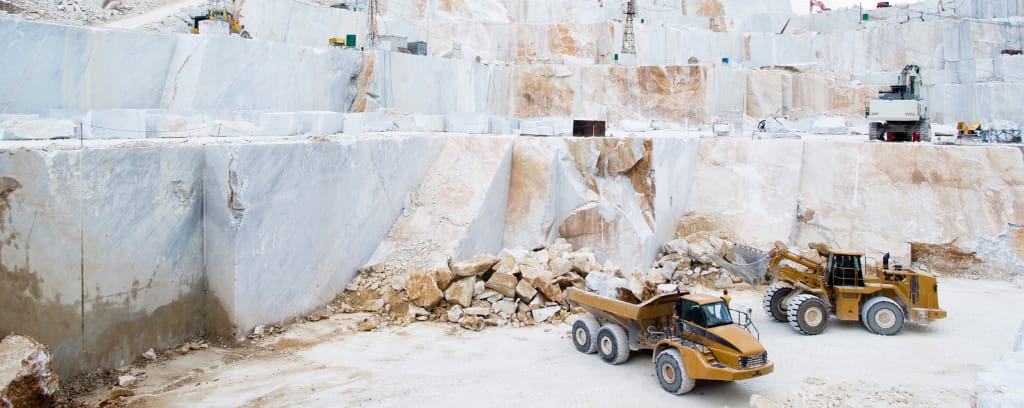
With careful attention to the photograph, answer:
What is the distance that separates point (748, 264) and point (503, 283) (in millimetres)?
5018

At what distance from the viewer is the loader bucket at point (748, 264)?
12734 mm

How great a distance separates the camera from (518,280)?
1082 cm

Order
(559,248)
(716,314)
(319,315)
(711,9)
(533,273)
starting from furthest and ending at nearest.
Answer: (711,9), (559,248), (533,273), (319,315), (716,314)

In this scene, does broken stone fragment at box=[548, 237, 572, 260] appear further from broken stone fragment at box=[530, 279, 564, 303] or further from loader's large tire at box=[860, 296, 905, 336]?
loader's large tire at box=[860, 296, 905, 336]

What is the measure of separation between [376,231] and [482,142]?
294 centimetres

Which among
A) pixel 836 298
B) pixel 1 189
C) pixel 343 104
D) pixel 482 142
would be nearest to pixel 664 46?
pixel 343 104

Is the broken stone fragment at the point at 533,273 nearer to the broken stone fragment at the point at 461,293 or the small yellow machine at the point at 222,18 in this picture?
the broken stone fragment at the point at 461,293

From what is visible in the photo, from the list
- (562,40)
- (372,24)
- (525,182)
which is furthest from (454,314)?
(562,40)

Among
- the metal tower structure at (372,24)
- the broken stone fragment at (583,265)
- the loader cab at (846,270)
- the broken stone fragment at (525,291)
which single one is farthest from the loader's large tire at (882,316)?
the metal tower structure at (372,24)

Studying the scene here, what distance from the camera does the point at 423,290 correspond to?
10289mm

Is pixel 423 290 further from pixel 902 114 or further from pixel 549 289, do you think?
pixel 902 114

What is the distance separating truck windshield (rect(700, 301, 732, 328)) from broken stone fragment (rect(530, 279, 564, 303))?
311cm

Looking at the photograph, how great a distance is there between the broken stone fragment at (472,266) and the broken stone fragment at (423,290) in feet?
1.30

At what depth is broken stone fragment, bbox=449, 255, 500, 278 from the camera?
10531 millimetres
